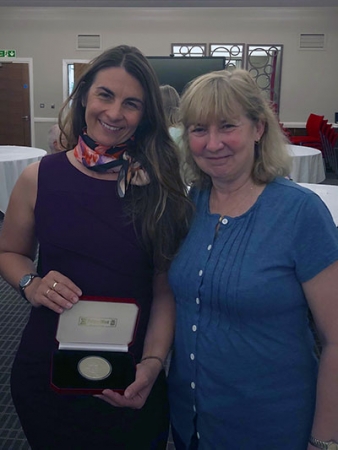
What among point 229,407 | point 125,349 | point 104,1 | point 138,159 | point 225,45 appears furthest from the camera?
point 225,45

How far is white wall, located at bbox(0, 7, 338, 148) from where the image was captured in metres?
9.98

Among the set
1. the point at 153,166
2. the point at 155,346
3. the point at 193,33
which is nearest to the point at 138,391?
the point at 155,346

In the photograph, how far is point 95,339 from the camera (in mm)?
970

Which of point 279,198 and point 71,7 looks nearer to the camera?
point 279,198

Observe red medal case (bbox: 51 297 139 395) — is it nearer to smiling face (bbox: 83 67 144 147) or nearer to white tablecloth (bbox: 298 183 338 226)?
smiling face (bbox: 83 67 144 147)

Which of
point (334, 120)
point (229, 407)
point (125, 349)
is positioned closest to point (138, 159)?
point (125, 349)

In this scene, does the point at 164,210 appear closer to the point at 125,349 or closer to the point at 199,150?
the point at 199,150

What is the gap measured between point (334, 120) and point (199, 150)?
1029 centimetres

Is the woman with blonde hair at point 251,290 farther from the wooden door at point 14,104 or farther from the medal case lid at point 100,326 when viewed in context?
the wooden door at point 14,104

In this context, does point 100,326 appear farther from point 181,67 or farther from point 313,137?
point 313,137

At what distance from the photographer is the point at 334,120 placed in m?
10.4

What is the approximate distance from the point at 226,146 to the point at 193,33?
10063mm

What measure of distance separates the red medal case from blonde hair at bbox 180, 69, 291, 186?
48 cm

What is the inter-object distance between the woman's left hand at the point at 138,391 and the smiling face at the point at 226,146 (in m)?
0.52
